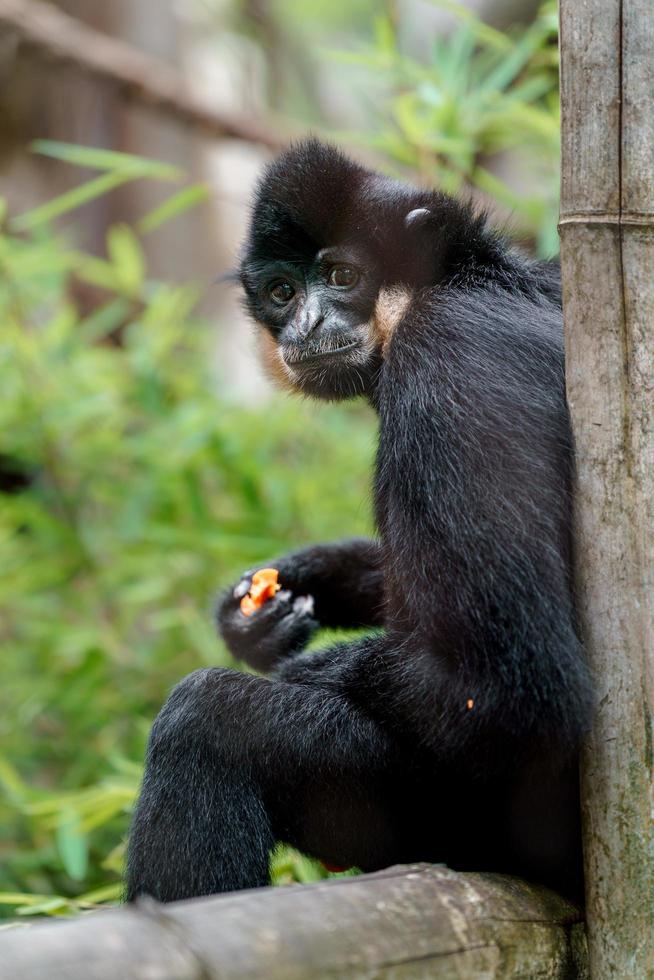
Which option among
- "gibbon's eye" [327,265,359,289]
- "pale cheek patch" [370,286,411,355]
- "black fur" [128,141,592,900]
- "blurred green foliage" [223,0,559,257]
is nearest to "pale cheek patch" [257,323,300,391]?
"gibbon's eye" [327,265,359,289]

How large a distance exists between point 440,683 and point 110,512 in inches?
193

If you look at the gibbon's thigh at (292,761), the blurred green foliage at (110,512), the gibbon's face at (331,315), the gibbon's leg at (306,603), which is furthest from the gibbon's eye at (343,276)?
the blurred green foliage at (110,512)

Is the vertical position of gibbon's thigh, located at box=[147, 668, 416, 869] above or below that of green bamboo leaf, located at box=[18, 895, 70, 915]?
above

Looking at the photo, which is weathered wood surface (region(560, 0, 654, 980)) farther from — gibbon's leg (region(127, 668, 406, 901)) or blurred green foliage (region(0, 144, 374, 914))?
blurred green foliage (region(0, 144, 374, 914))

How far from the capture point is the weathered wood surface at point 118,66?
6855 millimetres

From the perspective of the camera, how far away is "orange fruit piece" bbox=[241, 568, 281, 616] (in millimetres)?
3967

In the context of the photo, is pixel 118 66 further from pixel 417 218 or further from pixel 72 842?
pixel 72 842

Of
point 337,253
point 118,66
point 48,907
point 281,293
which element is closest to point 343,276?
point 337,253

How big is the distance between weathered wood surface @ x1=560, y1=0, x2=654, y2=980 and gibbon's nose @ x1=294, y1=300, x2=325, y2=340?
4.10ft

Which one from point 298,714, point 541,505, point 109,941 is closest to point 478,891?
point 298,714

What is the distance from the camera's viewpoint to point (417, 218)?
3303 millimetres

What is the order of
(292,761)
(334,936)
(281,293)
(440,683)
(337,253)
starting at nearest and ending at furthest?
(334,936)
(440,683)
(292,761)
(337,253)
(281,293)

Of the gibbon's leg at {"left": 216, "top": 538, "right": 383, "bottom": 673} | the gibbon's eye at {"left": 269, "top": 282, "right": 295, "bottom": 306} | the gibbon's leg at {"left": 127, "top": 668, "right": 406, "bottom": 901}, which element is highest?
the gibbon's eye at {"left": 269, "top": 282, "right": 295, "bottom": 306}

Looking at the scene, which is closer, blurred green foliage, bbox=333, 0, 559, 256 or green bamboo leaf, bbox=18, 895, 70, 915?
green bamboo leaf, bbox=18, 895, 70, 915
